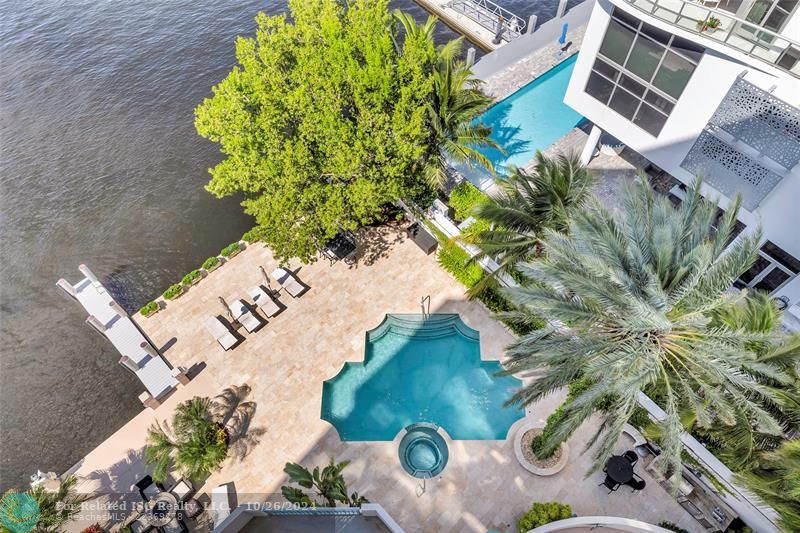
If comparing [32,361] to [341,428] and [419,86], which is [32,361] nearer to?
[341,428]

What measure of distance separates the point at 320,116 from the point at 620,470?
60.3ft

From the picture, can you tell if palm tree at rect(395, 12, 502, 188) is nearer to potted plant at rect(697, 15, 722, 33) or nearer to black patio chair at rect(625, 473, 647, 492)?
potted plant at rect(697, 15, 722, 33)

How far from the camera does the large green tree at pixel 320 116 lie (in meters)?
18.8

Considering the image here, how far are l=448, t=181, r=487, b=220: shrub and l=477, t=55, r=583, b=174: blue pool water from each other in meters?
3.67

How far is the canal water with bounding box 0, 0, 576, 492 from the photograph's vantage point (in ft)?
72.9

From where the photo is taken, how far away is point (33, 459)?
20547 mm

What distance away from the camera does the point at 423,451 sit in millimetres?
18688

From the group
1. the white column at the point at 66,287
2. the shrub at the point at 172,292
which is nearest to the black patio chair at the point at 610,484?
the shrub at the point at 172,292

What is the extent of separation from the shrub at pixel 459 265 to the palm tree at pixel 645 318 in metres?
8.14

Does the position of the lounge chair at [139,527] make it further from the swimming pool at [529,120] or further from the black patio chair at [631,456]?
the swimming pool at [529,120]

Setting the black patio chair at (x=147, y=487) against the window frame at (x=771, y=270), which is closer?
the black patio chair at (x=147, y=487)

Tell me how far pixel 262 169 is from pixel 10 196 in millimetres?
24394

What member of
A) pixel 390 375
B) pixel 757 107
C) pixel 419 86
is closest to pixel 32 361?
pixel 390 375

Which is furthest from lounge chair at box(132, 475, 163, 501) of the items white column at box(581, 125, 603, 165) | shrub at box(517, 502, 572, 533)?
white column at box(581, 125, 603, 165)
